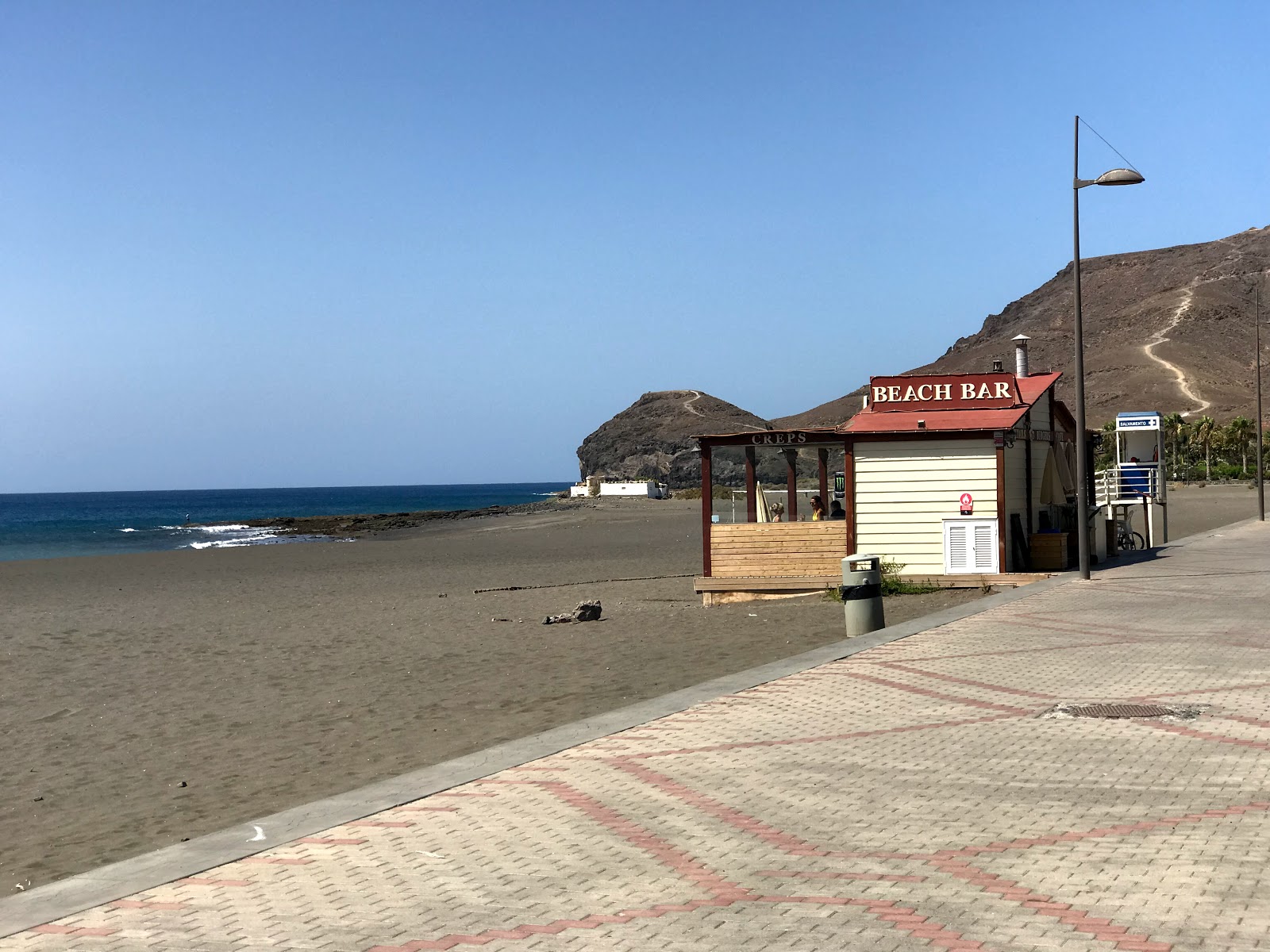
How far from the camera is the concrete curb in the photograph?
19.4 feet

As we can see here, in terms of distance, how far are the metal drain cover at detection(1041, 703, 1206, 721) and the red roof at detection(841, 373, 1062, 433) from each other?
12056 mm

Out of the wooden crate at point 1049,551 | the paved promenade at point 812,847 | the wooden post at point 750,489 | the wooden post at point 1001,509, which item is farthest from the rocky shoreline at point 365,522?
the paved promenade at point 812,847

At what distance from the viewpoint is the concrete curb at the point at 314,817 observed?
19.4 feet

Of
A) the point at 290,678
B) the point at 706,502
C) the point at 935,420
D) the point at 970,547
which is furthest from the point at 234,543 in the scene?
the point at 290,678

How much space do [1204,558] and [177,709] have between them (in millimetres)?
20332

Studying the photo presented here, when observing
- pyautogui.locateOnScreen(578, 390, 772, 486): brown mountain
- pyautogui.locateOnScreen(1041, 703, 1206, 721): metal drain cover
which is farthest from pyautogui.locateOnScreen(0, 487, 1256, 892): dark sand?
pyautogui.locateOnScreen(578, 390, 772, 486): brown mountain

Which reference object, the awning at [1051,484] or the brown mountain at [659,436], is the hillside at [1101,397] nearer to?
the brown mountain at [659,436]

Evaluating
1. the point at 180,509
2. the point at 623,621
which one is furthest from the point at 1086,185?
the point at 180,509

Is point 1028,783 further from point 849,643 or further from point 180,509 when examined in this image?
point 180,509

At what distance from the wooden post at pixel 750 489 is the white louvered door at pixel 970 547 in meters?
3.31

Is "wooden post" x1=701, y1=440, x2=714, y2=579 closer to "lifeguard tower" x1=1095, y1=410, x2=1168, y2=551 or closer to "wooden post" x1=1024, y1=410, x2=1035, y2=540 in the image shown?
"wooden post" x1=1024, y1=410, x2=1035, y2=540

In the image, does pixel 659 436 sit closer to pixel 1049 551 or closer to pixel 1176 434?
pixel 1176 434

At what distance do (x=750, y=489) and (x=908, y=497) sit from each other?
2.80 metres

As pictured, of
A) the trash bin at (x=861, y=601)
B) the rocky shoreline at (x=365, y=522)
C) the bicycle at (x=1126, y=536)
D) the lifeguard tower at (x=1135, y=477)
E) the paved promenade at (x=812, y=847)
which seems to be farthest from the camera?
the rocky shoreline at (x=365, y=522)
